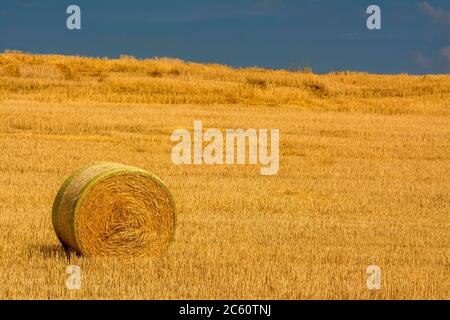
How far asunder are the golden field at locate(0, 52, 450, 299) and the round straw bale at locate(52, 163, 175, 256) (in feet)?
0.78

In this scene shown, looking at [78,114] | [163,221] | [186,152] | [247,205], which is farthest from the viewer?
[78,114]

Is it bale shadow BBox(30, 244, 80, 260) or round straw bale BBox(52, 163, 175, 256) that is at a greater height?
round straw bale BBox(52, 163, 175, 256)

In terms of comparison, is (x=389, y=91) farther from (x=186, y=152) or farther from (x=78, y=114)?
(x=186, y=152)

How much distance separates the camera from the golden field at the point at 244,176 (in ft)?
27.9

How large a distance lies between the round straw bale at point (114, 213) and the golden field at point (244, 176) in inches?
9.3

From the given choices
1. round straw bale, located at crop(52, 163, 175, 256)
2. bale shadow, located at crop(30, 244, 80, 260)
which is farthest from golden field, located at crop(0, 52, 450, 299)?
round straw bale, located at crop(52, 163, 175, 256)

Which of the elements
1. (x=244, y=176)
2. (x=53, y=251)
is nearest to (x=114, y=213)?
(x=53, y=251)

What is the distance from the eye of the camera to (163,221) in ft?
32.5

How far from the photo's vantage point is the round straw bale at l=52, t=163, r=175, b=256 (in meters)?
9.50

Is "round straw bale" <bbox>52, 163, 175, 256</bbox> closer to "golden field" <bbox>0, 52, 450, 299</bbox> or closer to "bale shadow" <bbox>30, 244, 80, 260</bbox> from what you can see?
"bale shadow" <bbox>30, 244, 80, 260</bbox>

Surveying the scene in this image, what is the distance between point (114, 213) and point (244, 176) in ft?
30.4

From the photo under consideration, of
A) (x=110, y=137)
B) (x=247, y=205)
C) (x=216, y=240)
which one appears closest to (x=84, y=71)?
(x=110, y=137)

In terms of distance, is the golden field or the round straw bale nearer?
the golden field
